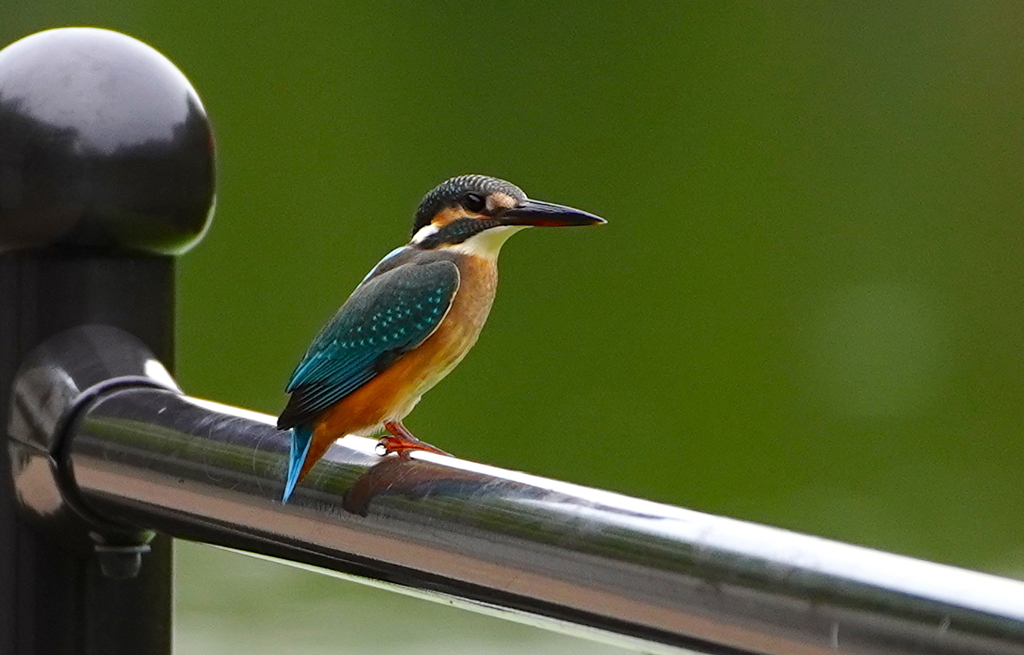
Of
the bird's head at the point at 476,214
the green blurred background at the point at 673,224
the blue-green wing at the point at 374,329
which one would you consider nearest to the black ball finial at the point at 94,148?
the blue-green wing at the point at 374,329

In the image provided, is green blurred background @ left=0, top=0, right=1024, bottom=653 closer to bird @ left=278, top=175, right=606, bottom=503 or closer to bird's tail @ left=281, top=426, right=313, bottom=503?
bird @ left=278, top=175, right=606, bottom=503

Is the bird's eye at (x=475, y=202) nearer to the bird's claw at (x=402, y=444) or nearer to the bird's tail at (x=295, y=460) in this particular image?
the bird's claw at (x=402, y=444)

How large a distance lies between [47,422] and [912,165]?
482cm

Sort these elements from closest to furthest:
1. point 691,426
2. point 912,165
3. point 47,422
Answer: point 47,422
point 691,426
point 912,165

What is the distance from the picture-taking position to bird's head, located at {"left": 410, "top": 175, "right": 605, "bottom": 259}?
3.15ft

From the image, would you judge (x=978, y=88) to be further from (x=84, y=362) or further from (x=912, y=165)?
(x=84, y=362)

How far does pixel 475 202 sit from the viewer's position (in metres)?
0.99

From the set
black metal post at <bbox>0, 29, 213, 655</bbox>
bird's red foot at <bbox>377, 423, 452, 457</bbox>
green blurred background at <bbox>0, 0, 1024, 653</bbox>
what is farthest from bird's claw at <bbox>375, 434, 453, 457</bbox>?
green blurred background at <bbox>0, 0, 1024, 653</bbox>

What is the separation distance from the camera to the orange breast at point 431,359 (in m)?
0.91

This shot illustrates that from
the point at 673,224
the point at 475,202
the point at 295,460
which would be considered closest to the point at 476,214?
A: the point at 475,202

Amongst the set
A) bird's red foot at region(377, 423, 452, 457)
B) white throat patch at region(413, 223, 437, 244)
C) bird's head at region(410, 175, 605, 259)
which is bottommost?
bird's red foot at region(377, 423, 452, 457)

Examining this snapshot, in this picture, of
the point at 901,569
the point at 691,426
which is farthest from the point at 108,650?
the point at 691,426

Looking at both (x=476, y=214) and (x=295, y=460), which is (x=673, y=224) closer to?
(x=476, y=214)

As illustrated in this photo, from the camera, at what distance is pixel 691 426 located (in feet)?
16.0
